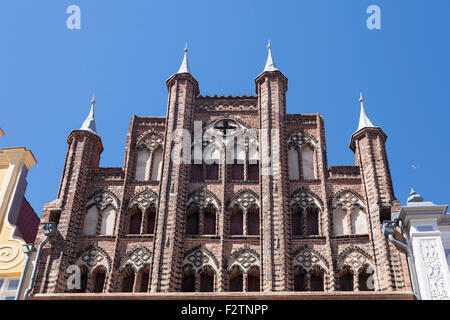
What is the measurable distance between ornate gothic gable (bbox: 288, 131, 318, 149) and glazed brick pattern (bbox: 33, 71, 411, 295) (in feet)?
0.43

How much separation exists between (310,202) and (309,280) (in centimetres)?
257

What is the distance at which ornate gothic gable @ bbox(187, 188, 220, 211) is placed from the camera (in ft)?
54.5

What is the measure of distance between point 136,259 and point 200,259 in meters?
1.82

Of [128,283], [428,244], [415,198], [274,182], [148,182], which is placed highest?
[148,182]

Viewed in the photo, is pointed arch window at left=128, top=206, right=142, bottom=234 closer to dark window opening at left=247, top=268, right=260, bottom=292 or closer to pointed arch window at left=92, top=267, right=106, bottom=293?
pointed arch window at left=92, top=267, right=106, bottom=293

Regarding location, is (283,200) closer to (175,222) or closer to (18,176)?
(175,222)

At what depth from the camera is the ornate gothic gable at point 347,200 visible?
54.1ft

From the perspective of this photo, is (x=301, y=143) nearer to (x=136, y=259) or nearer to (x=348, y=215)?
(x=348, y=215)

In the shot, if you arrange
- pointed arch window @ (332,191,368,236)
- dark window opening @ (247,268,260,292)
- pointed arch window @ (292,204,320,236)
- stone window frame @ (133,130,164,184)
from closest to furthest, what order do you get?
dark window opening @ (247,268,260,292), pointed arch window @ (332,191,368,236), pointed arch window @ (292,204,320,236), stone window frame @ (133,130,164,184)

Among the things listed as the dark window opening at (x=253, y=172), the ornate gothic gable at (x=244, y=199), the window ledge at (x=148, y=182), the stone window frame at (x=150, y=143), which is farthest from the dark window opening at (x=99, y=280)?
the dark window opening at (x=253, y=172)

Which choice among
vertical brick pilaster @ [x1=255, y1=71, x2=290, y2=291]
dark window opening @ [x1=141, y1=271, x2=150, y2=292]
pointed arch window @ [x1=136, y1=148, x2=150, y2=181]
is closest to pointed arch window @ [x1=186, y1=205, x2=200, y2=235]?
dark window opening @ [x1=141, y1=271, x2=150, y2=292]

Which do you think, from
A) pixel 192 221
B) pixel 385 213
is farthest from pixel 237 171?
pixel 385 213

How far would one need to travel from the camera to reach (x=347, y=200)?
656 inches
